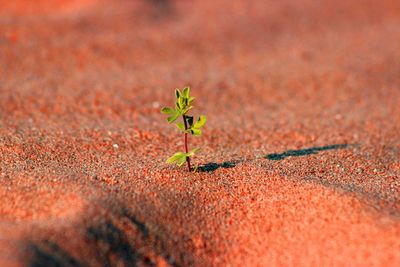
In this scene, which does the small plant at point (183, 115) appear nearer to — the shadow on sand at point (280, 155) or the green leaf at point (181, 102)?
the green leaf at point (181, 102)

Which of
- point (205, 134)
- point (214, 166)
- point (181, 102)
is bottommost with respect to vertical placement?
point (214, 166)

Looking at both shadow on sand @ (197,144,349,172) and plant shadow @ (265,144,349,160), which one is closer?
shadow on sand @ (197,144,349,172)

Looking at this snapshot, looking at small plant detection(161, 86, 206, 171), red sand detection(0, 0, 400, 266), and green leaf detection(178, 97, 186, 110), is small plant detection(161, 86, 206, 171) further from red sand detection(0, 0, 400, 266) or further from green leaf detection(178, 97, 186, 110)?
red sand detection(0, 0, 400, 266)

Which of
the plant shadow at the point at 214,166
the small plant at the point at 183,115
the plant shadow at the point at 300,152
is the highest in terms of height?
the small plant at the point at 183,115

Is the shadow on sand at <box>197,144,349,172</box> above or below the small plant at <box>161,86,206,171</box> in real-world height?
below

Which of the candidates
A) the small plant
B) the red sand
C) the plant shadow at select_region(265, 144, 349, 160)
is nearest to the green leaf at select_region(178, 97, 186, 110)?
the small plant

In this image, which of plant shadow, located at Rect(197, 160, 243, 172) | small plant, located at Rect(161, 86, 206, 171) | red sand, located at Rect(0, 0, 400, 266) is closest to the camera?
red sand, located at Rect(0, 0, 400, 266)

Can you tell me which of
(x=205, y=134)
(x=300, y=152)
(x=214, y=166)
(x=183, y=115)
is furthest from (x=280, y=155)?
(x=183, y=115)

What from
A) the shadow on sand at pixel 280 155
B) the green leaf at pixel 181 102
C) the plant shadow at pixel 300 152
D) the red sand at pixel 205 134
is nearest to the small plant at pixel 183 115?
the green leaf at pixel 181 102

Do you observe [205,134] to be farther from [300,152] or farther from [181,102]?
[181,102]
